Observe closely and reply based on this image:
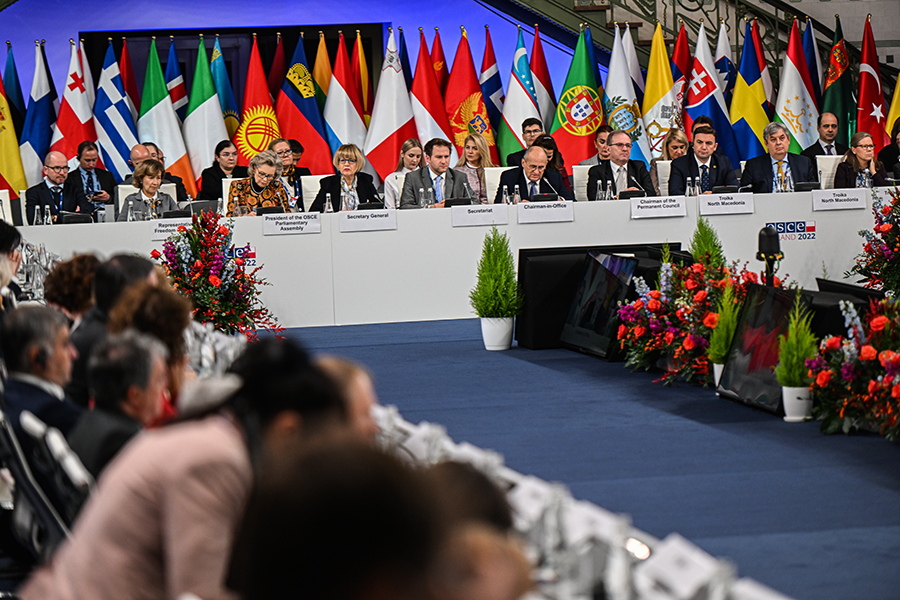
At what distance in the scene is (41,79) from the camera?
1016 centimetres

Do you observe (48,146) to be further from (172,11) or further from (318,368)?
(318,368)

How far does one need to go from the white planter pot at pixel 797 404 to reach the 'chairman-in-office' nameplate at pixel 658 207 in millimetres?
3507

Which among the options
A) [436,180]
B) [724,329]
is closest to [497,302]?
[724,329]

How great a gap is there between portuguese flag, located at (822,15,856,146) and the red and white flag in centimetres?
13

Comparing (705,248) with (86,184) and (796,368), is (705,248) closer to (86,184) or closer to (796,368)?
(796,368)

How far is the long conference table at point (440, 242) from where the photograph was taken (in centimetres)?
740

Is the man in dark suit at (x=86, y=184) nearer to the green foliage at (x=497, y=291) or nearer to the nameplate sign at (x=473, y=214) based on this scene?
the nameplate sign at (x=473, y=214)

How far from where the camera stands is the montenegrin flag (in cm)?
1043

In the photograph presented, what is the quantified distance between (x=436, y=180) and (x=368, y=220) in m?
0.87

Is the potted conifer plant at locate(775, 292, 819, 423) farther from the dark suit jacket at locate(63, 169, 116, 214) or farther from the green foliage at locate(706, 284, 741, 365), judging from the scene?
the dark suit jacket at locate(63, 169, 116, 214)

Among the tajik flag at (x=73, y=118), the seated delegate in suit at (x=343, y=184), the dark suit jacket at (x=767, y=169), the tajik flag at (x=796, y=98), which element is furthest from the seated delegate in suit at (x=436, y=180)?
the tajik flag at (x=796, y=98)

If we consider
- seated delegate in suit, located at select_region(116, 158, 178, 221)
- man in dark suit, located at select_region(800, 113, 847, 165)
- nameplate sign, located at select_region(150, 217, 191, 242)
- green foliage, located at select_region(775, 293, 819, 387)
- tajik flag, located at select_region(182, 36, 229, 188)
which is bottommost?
green foliage, located at select_region(775, 293, 819, 387)

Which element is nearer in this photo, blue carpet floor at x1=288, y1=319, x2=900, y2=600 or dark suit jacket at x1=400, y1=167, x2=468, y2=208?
blue carpet floor at x1=288, y1=319, x2=900, y2=600

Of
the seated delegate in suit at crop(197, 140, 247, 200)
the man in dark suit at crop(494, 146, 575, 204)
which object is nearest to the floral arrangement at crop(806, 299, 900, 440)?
the man in dark suit at crop(494, 146, 575, 204)
